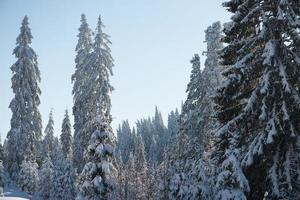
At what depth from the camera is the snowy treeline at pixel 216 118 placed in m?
14.4

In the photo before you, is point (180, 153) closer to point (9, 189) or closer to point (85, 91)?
point (85, 91)

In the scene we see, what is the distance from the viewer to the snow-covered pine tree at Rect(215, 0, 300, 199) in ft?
46.5

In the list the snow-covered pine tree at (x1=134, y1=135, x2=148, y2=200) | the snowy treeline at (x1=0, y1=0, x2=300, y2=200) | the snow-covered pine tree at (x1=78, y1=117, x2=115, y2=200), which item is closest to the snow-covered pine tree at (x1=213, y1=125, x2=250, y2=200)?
the snowy treeline at (x1=0, y1=0, x2=300, y2=200)

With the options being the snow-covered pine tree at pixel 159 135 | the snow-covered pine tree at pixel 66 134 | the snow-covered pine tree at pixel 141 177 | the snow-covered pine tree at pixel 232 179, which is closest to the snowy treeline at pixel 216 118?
the snow-covered pine tree at pixel 232 179

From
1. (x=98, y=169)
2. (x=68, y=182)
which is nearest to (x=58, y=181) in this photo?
(x=68, y=182)

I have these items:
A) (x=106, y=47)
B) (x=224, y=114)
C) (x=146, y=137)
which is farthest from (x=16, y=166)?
(x=146, y=137)

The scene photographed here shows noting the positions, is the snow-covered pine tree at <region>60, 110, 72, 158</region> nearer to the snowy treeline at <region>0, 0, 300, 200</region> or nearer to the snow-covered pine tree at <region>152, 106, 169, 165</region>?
the snowy treeline at <region>0, 0, 300, 200</region>

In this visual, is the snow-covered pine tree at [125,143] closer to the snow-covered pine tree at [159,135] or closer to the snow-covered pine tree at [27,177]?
the snow-covered pine tree at [159,135]

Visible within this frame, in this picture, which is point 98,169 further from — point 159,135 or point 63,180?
point 159,135

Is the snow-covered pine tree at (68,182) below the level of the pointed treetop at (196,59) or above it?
below

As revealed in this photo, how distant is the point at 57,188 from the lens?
50.8m

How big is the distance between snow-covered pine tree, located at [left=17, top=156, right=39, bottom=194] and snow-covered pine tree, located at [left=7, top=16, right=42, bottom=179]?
1286mm

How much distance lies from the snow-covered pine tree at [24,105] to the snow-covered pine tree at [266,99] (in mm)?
29846

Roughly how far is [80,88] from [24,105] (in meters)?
6.32
